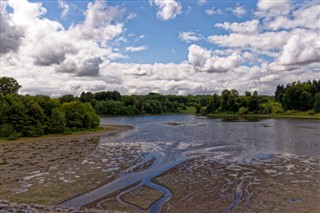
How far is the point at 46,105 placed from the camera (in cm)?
6097

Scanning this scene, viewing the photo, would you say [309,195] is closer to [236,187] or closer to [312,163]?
[236,187]

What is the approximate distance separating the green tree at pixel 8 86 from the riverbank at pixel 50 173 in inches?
2177

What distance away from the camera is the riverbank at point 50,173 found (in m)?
19.2

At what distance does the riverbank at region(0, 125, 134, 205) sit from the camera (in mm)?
19203

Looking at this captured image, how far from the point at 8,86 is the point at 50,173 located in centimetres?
7372

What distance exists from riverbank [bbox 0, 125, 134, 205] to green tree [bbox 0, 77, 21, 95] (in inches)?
2177

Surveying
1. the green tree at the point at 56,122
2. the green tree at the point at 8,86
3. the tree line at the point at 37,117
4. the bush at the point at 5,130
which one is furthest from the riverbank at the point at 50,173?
the green tree at the point at 8,86

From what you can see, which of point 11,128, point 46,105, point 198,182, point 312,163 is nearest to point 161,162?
point 198,182

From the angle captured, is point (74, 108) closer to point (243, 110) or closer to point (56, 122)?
point (56, 122)

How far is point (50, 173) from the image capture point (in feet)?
83.1

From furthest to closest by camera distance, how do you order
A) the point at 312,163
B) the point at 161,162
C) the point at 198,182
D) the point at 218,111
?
the point at 218,111 → the point at 161,162 → the point at 312,163 → the point at 198,182

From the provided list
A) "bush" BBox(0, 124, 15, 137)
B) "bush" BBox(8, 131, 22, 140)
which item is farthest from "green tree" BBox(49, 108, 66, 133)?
"bush" BBox(0, 124, 15, 137)

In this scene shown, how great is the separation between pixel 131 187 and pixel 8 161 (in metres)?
Answer: 17.4

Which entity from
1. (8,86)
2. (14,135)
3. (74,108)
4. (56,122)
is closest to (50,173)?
(14,135)
